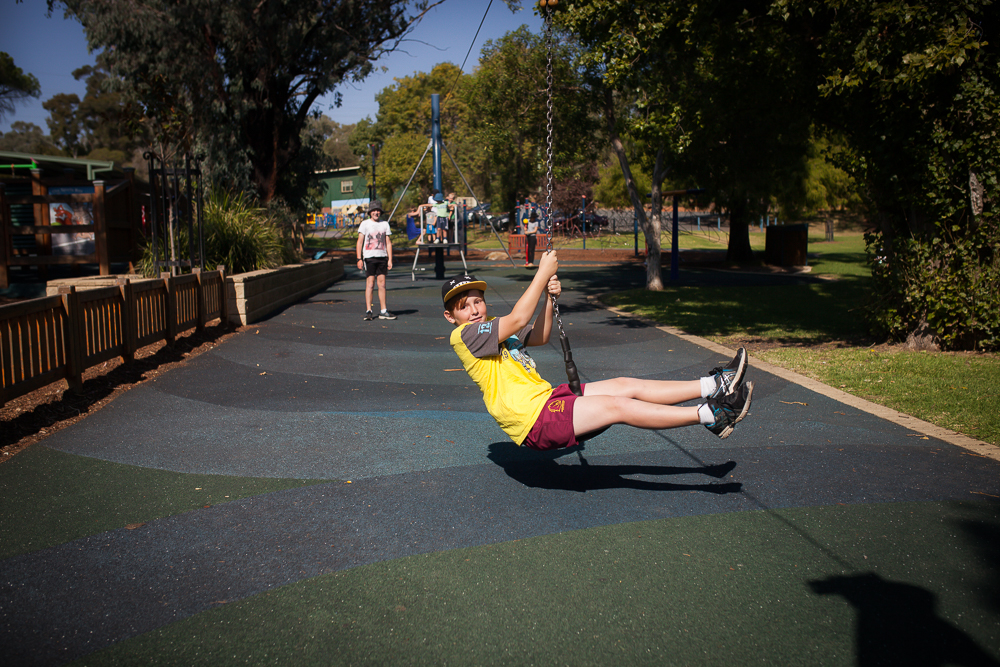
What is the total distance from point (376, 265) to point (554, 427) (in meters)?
9.29

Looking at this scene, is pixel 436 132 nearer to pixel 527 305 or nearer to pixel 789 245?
pixel 789 245

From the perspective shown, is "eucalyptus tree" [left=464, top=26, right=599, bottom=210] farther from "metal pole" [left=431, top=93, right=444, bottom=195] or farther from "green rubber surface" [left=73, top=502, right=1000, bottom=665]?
"green rubber surface" [left=73, top=502, right=1000, bottom=665]

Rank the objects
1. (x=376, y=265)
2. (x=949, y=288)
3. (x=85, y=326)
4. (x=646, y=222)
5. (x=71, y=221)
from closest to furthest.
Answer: (x=85, y=326)
(x=949, y=288)
(x=376, y=265)
(x=71, y=221)
(x=646, y=222)

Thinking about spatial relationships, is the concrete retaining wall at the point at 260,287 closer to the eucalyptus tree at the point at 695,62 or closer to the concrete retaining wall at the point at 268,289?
the concrete retaining wall at the point at 268,289

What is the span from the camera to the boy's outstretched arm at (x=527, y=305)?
3.91 m

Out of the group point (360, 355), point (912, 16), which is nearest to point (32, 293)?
point (360, 355)

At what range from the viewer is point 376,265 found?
12.8m

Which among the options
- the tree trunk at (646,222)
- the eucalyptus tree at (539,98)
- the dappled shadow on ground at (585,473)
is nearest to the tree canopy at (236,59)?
the eucalyptus tree at (539,98)

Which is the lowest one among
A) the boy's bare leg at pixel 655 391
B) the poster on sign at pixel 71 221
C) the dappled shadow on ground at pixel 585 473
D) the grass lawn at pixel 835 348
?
the dappled shadow on ground at pixel 585 473

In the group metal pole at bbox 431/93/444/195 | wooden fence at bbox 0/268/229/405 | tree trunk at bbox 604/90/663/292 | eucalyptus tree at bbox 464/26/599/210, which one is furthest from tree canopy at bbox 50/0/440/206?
wooden fence at bbox 0/268/229/405

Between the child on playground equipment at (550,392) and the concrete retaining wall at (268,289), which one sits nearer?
the child on playground equipment at (550,392)

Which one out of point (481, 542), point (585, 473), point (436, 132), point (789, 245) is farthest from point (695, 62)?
point (789, 245)

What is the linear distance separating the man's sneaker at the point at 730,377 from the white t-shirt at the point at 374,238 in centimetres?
921

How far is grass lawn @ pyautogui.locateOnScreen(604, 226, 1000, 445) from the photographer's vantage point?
639 centimetres
